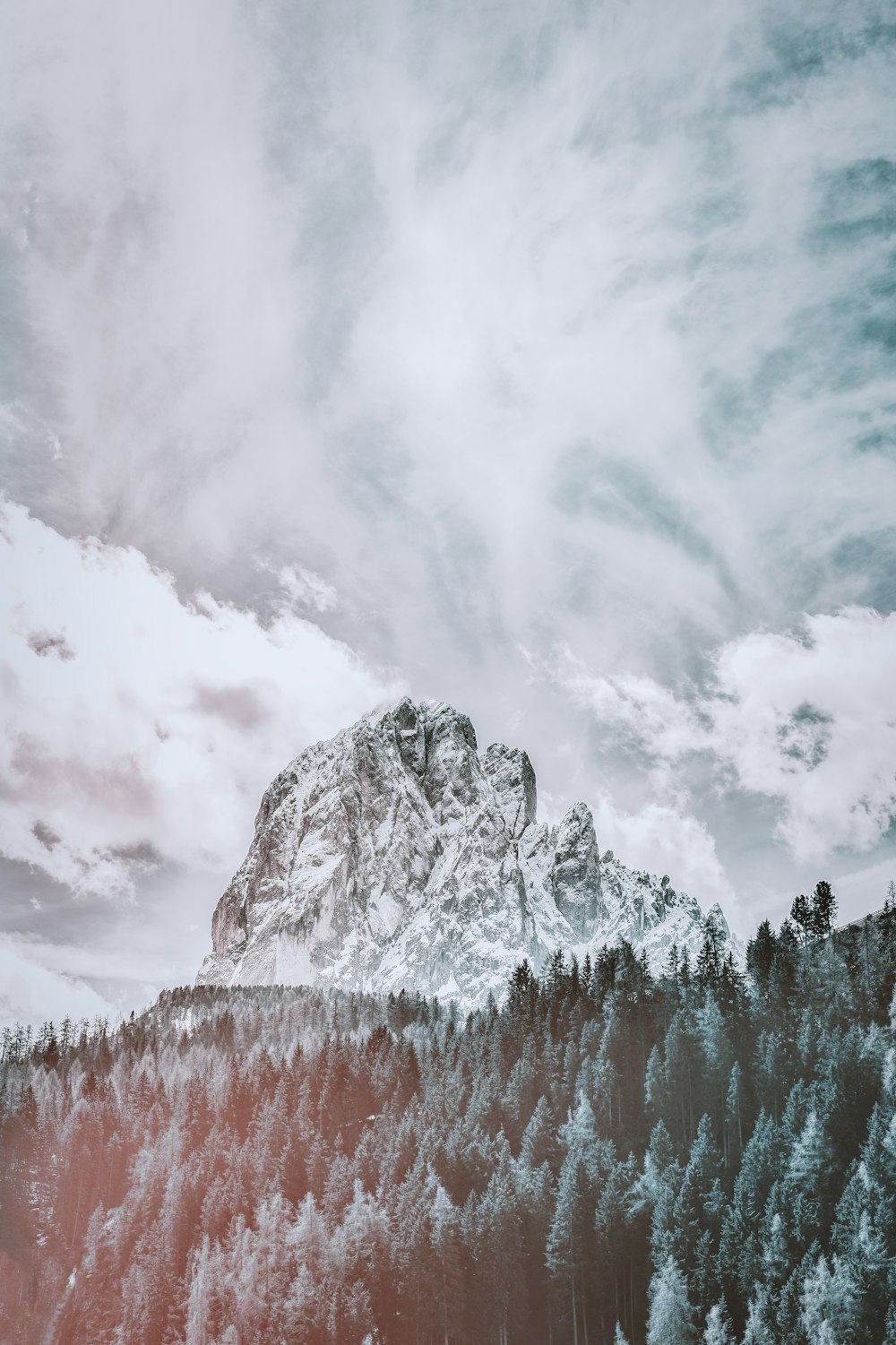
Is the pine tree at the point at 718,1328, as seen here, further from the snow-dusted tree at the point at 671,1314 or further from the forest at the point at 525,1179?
the snow-dusted tree at the point at 671,1314

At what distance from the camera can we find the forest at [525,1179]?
9269 centimetres

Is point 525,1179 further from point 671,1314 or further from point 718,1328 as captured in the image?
point 718,1328

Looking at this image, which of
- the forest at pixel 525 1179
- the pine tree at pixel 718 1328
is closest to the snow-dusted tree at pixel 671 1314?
the forest at pixel 525 1179

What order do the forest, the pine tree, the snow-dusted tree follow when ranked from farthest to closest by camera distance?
the forest, the snow-dusted tree, the pine tree

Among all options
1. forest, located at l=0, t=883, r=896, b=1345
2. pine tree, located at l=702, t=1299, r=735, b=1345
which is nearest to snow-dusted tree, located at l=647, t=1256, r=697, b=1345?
forest, located at l=0, t=883, r=896, b=1345

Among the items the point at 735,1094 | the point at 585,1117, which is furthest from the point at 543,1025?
the point at 735,1094

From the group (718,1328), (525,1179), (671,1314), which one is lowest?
(718,1328)

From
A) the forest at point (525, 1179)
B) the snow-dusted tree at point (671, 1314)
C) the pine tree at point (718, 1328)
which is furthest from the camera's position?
the forest at point (525, 1179)

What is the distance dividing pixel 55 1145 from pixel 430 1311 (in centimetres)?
8067

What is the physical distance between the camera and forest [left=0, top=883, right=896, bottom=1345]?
9269 cm

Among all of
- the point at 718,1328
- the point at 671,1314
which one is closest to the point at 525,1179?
the point at 671,1314

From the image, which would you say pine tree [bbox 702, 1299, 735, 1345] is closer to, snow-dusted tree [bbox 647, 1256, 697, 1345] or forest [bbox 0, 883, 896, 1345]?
forest [bbox 0, 883, 896, 1345]

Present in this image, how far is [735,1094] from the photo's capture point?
113 m

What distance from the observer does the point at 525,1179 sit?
11125cm
